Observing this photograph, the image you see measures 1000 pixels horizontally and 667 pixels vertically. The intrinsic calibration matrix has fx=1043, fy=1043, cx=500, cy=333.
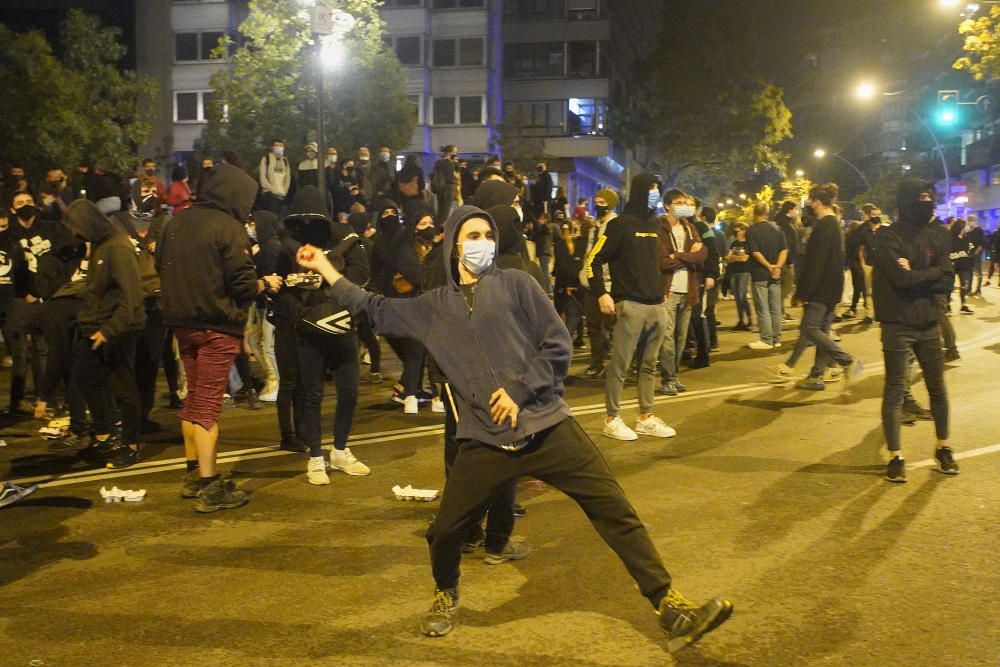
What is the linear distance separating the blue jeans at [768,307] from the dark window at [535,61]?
128 feet

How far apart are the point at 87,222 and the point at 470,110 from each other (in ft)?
142

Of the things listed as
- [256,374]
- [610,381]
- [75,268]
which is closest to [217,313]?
[75,268]

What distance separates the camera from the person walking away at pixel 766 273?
15.2 meters

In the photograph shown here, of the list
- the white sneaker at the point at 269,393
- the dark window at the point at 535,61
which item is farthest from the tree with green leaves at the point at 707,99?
the white sneaker at the point at 269,393

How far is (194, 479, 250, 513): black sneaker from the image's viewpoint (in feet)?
22.3

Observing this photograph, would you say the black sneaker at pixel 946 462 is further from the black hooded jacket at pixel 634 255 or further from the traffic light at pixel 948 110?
the traffic light at pixel 948 110

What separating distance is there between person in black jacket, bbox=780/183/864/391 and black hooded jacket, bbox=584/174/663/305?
286 cm

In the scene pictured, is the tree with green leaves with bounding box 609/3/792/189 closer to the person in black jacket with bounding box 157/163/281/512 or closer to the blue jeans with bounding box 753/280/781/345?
the blue jeans with bounding box 753/280/781/345

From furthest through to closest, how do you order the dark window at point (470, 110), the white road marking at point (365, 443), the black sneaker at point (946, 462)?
1. the dark window at point (470, 110)
2. the white road marking at point (365, 443)
3. the black sneaker at point (946, 462)

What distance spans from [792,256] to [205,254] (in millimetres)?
13852

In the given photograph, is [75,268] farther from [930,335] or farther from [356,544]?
[930,335]

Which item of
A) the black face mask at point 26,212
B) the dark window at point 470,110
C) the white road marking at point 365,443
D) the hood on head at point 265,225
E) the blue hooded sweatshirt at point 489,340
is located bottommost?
the white road marking at point 365,443

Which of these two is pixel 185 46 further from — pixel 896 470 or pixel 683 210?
pixel 896 470

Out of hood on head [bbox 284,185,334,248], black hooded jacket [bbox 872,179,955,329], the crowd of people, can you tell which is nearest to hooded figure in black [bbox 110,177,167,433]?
the crowd of people
